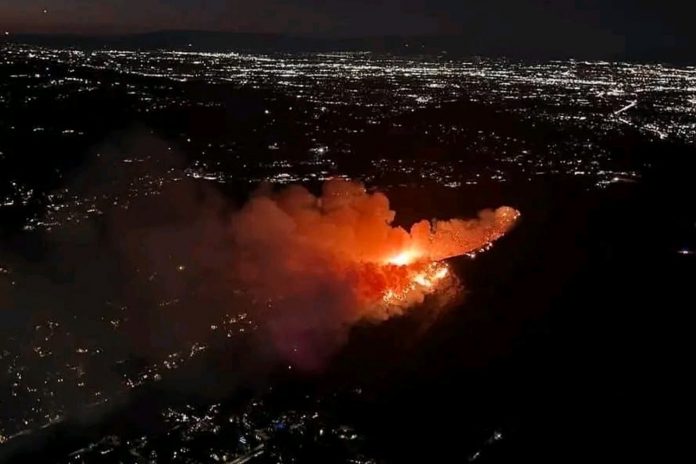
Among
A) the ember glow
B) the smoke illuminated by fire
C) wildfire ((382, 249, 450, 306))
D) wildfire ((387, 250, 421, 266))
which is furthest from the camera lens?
wildfire ((387, 250, 421, 266))

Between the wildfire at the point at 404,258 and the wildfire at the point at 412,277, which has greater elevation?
the wildfire at the point at 404,258

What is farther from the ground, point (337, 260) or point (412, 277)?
point (337, 260)

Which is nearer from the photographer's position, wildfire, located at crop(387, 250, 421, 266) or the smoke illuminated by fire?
the smoke illuminated by fire

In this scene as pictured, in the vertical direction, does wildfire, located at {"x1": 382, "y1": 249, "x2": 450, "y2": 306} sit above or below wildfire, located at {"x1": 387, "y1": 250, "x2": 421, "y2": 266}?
below

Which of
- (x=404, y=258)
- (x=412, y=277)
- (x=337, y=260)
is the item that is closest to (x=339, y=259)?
(x=337, y=260)

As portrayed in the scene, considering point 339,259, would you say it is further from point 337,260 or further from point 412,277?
point 412,277
